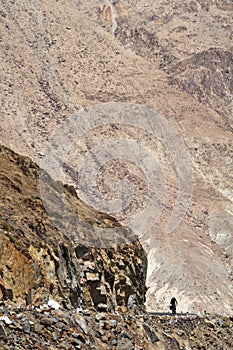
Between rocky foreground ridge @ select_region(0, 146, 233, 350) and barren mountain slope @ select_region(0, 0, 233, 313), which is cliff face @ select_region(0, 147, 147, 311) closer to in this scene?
rocky foreground ridge @ select_region(0, 146, 233, 350)

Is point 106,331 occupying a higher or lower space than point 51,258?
higher

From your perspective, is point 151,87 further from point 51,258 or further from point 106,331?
point 106,331

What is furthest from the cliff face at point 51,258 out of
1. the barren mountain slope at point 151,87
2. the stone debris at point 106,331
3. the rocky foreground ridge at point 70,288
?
the barren mountain slope at point 151,87

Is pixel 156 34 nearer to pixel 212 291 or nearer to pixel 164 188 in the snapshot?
pixel 164 188

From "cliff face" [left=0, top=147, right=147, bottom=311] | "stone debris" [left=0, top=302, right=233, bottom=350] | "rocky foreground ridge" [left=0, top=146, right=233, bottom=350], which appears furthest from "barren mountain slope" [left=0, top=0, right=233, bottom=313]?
"stone debris" [left=0, top=302, right=233, bottom=350]

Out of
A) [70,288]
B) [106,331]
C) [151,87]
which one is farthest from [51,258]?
[151,87]
